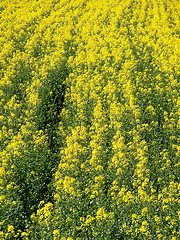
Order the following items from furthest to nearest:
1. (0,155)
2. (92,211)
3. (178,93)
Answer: (178,93) → (0,155) → (92,211)

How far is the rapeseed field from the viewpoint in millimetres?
5617

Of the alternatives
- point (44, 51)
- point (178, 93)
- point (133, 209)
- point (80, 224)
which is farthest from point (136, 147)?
point (44, 51)

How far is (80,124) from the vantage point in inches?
359

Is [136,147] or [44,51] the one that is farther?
[44,51]

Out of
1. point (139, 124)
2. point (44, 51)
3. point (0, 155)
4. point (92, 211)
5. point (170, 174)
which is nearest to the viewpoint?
point (92, 211)

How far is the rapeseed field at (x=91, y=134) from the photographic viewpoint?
18.4ft

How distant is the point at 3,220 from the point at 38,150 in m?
2.49

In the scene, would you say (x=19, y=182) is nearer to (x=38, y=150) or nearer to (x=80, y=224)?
(x=38, y=150)

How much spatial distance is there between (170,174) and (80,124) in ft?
11.3

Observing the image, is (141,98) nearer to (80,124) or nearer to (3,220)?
(80,124)

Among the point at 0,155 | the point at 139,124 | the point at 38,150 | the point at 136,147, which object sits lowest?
the point at 139,124

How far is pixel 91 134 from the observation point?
8438mm

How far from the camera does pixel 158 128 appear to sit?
346 inches

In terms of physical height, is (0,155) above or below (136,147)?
above
